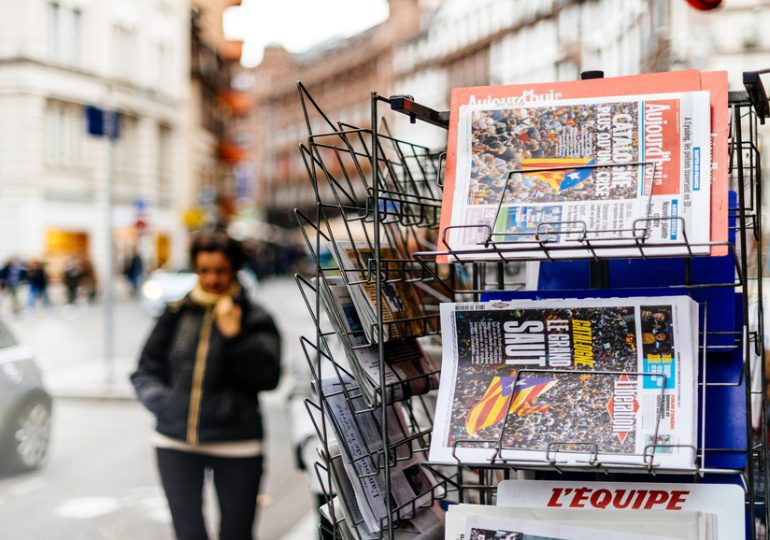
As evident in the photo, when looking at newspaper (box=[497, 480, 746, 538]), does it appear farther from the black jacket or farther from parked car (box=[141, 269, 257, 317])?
parked car (box=[141, 269, 257, 317])

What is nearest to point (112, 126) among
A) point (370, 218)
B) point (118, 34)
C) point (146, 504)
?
point (118, 34)

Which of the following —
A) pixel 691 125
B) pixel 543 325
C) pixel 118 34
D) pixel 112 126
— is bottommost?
pixel 543 325

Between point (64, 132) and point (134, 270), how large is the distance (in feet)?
15.5

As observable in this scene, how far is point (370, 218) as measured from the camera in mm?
1726

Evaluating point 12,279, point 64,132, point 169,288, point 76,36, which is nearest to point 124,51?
point 76,36

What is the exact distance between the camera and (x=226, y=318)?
3027 millimetres

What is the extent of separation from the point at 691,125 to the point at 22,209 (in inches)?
143

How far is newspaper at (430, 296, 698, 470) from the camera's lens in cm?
142

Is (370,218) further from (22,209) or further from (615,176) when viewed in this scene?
(22,209)

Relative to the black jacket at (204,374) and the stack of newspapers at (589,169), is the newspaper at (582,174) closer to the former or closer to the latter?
the stack of newspapers at (589,169)

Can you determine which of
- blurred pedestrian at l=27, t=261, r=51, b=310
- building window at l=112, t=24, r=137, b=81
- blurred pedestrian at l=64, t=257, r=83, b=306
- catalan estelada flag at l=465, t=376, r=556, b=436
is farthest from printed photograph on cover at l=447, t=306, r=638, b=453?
building window at l=112, t=24, r=137, b=81

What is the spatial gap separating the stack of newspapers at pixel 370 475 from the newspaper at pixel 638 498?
0.23 meters

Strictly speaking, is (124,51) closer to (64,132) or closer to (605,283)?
(64,132)

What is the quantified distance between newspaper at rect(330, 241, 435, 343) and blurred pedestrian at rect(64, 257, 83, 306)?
11.1ft
